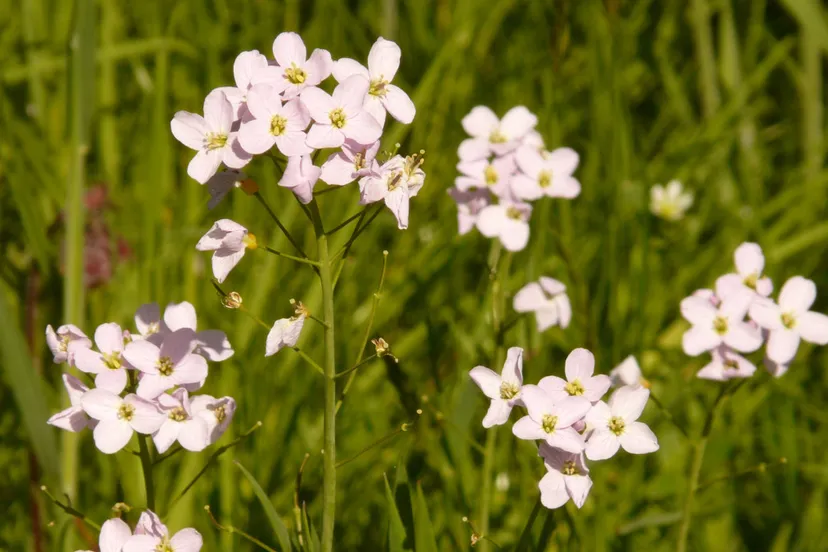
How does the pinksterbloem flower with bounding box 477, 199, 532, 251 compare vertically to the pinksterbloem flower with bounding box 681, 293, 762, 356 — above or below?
above

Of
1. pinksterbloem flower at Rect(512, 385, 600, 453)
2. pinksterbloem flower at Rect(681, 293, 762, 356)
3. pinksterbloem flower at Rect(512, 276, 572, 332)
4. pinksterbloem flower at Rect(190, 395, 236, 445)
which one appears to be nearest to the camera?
pinksterbloem flower at Rect(512, 385, 600, 453)

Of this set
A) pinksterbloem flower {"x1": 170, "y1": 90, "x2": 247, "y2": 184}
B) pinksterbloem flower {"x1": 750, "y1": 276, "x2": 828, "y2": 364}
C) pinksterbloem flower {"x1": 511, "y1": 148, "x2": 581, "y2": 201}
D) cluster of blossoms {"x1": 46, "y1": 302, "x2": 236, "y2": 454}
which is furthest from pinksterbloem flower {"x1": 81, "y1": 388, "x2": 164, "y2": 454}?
pinksterbloem flower {"x1": 750, "y1": 276, "x2": 828, "y2": 364}

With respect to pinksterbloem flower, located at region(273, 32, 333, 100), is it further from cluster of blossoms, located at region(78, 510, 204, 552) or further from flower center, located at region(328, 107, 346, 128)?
cluster of blossoms, located at region(78, 510, 204, 552)

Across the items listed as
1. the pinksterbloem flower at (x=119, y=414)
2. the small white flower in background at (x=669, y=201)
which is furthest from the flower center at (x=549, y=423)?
the small white flower in background at (x=669, y=201)

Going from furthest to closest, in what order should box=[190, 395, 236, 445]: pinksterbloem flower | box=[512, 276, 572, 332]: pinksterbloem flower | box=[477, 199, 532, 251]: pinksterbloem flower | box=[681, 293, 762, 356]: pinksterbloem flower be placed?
box=[512, 276, 572, 332]: pinksterbloem flower
box=[477, 199, 532, 251]: pinksterbloem flower
box=[681, 293, 762, 356]: pinksterbloem flower
box=[190, 395, 236, 445]: pinksterbloem flower

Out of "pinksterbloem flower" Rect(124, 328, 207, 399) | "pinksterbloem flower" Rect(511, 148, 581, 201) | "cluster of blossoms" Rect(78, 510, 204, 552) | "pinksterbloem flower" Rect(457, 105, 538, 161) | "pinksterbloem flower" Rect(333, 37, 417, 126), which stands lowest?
"cluster of blossoms" Rect(78, 510, 204, 552)

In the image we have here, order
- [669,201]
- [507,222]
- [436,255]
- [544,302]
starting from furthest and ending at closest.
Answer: [669,201], [436,255], [544,302], [507,222]

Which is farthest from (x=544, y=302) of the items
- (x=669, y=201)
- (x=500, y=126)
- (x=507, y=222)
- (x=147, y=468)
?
(x=669, y=201)

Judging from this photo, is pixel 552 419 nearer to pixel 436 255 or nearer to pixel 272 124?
pixel 272 124
